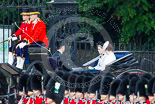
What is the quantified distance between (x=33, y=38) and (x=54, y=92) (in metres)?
2.37

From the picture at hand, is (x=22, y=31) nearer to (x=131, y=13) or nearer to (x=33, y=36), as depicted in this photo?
(x=33, y=36)

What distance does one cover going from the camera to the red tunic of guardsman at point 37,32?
12.9 m

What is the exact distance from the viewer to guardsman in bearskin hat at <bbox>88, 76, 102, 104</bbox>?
427 inches

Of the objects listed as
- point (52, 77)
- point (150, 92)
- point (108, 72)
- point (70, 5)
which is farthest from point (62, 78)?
point (70, 5)

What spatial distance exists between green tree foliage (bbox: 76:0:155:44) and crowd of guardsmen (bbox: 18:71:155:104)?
8036mm

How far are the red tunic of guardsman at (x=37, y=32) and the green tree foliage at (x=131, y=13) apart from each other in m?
6.32

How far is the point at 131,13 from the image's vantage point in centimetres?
1908

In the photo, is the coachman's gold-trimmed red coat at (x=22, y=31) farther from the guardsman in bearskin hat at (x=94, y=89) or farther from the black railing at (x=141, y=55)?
the guardsman in bearskin hat at (x=94, y=89)

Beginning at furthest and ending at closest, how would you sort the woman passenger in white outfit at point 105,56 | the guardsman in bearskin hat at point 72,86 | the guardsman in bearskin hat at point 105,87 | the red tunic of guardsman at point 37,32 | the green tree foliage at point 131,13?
the green tree foliage at point 131,13, the red tunic of guardsman at point 37,32, the woman passenger in white outfit at point 105,56, the guardsman in bearskin hat at point 72,86, the guardsman in bearskin hat at point 105,87

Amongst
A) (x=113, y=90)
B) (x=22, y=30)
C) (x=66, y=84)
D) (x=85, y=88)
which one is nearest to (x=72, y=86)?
(x=66, y=84)

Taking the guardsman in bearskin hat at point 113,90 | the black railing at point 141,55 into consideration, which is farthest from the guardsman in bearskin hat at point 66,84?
the black railing at point 141,55

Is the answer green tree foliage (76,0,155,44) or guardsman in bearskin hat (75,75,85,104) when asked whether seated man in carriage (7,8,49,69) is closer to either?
guardsman in bearskin hat (75,75,85,104)

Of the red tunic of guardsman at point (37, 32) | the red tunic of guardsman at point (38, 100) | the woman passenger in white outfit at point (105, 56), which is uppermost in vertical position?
the red tunic of guardsman at point (37, 32)

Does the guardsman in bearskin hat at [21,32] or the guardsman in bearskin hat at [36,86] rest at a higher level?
the guardsman in bearskin hat at [21,32]
